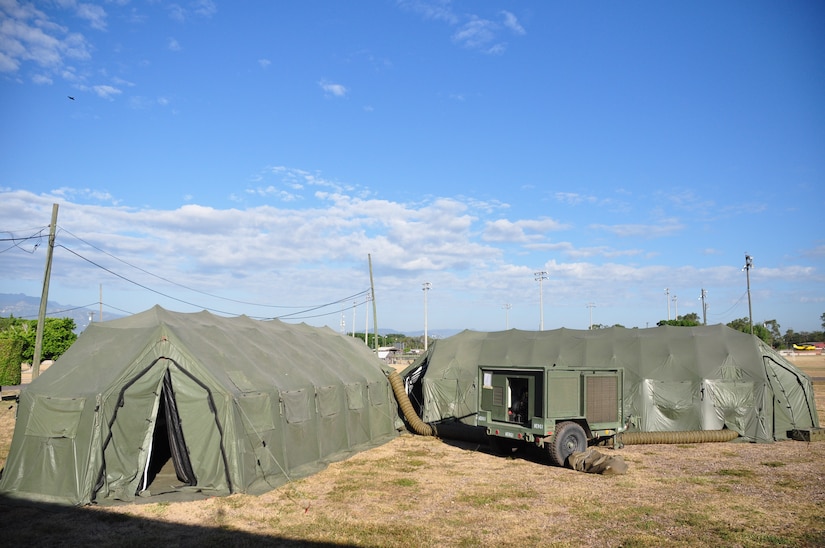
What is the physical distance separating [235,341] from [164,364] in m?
3.57

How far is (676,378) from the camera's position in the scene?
23.1 metres

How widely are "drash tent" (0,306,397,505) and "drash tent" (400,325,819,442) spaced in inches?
384

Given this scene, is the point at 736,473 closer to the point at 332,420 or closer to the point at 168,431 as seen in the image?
the point at 332,420

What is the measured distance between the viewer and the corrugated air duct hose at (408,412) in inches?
940

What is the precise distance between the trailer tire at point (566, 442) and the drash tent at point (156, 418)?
6.69m

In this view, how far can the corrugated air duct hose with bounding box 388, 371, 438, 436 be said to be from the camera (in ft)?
78.3

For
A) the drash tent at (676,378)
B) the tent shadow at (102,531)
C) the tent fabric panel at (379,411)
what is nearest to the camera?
the tent shadow at (102,531)

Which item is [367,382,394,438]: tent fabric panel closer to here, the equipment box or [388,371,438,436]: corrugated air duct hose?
[388,371,438,436]: corrugated air duct hose

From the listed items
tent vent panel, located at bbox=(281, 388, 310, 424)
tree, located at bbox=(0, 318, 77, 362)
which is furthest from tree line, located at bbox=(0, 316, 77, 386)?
tent vent panel, located at bbox=(281, 388, 310, 424)

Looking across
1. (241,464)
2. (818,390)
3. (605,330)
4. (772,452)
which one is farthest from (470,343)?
(818,390)

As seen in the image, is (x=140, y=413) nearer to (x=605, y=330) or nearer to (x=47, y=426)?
(x=47, y=426)

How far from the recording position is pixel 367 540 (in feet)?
34.2

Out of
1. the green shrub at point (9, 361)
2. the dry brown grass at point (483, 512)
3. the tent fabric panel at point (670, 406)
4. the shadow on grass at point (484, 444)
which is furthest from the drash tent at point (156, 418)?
the green shrub at point (9, 361)

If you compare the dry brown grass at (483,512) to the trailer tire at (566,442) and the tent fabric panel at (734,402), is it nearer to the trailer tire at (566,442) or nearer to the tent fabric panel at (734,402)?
the trailer tire at (566,442)
